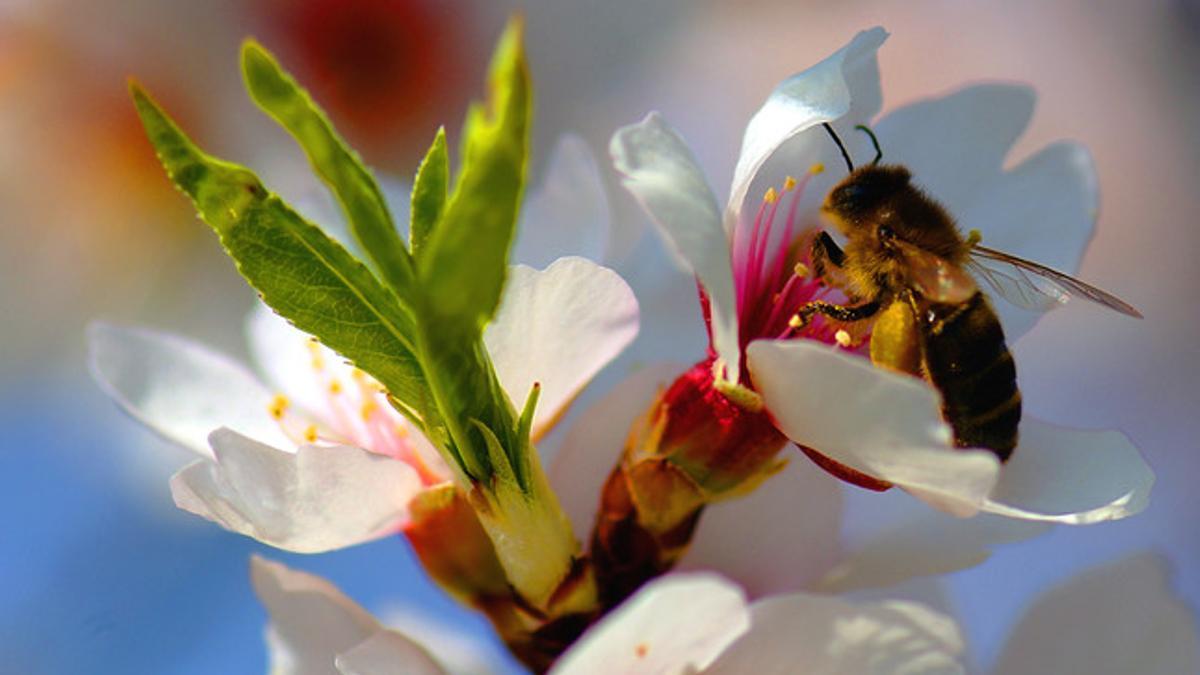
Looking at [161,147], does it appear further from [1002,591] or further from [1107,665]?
[1002,591]

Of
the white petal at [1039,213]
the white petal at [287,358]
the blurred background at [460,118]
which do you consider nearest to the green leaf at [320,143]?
the white petal at [287,358]

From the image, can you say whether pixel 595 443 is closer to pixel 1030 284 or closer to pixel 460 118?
pixel 1030 284

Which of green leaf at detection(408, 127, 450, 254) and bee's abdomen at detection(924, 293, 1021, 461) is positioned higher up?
green leaf at detection(408, 127, 450, 254)

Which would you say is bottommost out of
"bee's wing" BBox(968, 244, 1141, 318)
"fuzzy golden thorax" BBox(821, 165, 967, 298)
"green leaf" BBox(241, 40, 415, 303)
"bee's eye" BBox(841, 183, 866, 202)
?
"bee's wing" BBox(968, 244, 1141, 318)

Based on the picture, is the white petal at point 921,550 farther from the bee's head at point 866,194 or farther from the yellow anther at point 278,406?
the yellow anther at point 278,406

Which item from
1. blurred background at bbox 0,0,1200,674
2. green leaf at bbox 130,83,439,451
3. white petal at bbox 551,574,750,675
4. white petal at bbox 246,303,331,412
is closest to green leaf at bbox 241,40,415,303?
green leaf at bbox 130,83,439,451

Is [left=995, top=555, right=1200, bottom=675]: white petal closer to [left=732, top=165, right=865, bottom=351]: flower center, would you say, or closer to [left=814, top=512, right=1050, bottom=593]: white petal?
[left=814, top=512, right=1050, bottom=593]: white petal

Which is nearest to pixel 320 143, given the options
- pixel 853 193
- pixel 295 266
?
pixel 295 266
